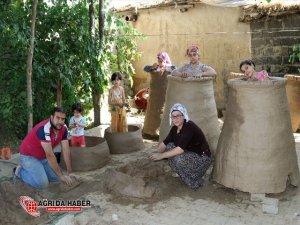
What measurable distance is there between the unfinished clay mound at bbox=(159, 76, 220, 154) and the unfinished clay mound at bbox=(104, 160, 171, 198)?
87cm

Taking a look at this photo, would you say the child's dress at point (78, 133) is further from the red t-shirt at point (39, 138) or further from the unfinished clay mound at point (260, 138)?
the unfinished clay mound at point (260, 138)

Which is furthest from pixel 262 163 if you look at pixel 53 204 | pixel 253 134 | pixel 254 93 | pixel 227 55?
pixel 227 55

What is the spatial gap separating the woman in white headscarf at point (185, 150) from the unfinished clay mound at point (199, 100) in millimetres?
881

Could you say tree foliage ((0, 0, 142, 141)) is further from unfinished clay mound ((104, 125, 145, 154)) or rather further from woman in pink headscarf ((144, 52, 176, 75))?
unfinished clay mound ((104, 125, 145, 154))

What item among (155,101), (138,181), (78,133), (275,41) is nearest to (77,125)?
(78,133)

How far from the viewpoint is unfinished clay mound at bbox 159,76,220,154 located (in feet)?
16.9

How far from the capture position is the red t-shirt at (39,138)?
4.14 meters

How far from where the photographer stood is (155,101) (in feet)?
22.2

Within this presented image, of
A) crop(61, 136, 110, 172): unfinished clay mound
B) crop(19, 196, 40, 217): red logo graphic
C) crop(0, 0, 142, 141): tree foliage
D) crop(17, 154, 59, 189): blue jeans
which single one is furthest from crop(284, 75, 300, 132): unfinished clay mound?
crop(19, 196, 40, 217): red logo graphic

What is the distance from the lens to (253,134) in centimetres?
401

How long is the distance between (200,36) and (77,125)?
5.19 m

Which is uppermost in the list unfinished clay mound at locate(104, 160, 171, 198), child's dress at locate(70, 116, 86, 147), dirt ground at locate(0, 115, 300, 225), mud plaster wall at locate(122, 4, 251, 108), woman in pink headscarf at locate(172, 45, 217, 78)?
mud plaster wall at locate(122, 4, 251, 108)

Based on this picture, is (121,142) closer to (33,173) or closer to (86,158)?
(86,158)

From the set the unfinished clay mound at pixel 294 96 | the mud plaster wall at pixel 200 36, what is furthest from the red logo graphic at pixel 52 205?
the mud plaster wall at pixel 200 36
